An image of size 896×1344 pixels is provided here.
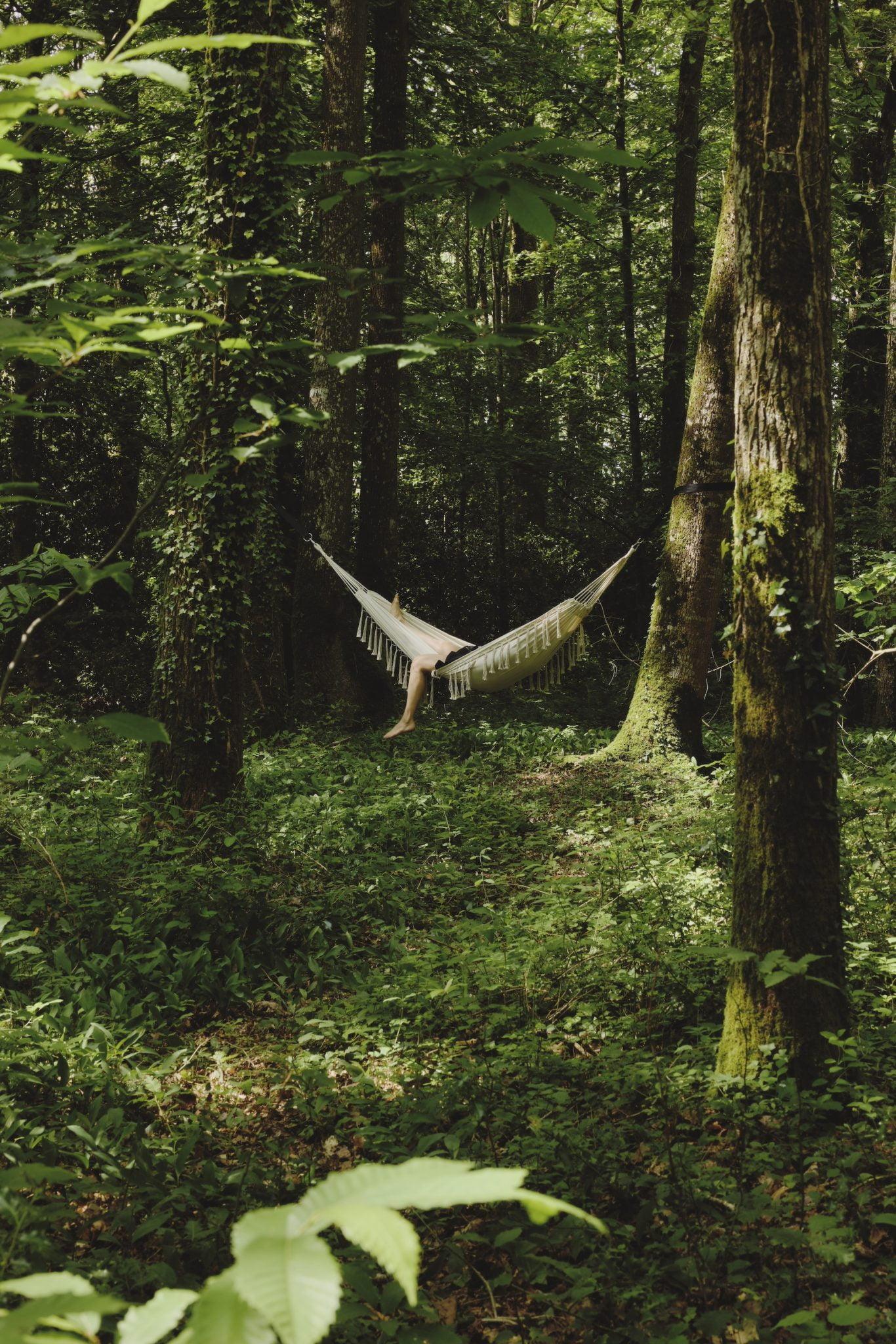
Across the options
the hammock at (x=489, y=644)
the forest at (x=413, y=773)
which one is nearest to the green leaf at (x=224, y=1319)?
the forest at (x=413, y=773)

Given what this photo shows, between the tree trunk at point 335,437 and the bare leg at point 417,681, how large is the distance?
109 centimetres

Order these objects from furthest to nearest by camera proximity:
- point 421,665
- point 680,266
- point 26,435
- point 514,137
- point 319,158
Result: point 680,266 → point 26,435 → point 421,665 → point 319,158 → point 514,137

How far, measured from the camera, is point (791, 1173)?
194 centimetres

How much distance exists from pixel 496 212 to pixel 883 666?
653 cm

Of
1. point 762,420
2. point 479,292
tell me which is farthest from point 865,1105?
point 479,292

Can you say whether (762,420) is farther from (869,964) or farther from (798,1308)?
(798,1308)

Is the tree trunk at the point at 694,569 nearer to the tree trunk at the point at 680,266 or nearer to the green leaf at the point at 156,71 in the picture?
the tree trunk at the point at 680,266

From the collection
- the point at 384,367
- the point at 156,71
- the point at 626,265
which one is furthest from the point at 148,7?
the point at 626,265

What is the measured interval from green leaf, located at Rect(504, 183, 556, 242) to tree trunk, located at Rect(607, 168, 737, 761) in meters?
4.01

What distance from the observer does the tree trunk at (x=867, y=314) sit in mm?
7426

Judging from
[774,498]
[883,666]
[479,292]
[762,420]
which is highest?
[479,292]

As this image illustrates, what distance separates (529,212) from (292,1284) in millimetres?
1071

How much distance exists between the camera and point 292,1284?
0.46 m

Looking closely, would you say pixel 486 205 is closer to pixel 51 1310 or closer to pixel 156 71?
pixel 156 71
